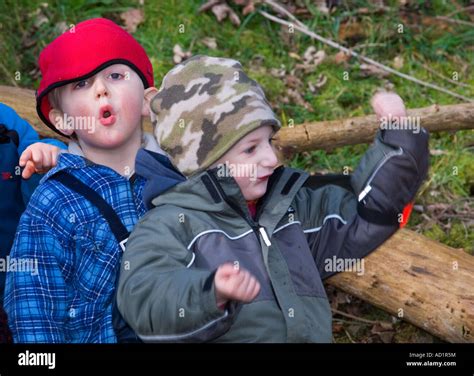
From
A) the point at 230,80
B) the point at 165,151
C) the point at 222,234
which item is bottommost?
the point at 222,234

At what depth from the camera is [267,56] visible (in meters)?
5.09

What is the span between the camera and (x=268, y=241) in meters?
3.09

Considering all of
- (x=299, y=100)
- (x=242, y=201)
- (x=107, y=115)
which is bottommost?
(x=242, y=201)

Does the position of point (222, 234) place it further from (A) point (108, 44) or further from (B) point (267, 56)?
(B) point (267, 56)

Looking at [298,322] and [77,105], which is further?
[77,105]

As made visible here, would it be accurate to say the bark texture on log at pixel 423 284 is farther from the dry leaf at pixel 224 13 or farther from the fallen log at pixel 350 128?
the dry leaf at pixel 224 13

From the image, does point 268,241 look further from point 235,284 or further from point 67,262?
point 67,262

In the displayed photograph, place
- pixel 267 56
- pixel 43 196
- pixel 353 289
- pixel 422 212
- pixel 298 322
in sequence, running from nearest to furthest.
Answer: pixel 298 322, pixel 43 196, pixel 353 289, pixel 422 212, pixel 267 56

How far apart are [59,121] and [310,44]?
6.98ft

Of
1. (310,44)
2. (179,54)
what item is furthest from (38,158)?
(310,44)

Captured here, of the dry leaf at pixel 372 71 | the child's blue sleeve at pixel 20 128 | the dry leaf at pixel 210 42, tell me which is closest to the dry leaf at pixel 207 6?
the dry leaf at pixel 210 42

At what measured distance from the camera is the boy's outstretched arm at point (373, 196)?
3.04 metres

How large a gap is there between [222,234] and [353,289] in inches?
51.0
